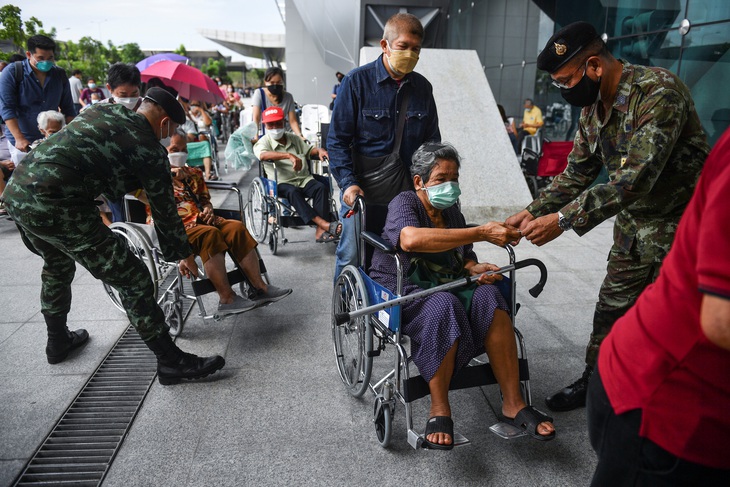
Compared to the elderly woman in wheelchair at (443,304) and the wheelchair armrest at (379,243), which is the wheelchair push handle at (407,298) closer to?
the elderly woman in wheelchair at (443,304)

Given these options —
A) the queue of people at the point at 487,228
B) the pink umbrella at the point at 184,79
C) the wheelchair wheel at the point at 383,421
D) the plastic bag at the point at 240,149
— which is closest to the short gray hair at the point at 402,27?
the queue of people at the point at 487,228

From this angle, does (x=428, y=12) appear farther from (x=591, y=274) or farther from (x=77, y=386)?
(x=77, y=386)

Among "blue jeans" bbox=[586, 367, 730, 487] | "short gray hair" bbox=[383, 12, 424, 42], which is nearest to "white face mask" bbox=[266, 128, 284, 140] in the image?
"short gray hair" bbox=[383, 12, 424, 42]

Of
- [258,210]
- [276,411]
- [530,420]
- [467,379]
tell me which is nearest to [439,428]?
[467,379]

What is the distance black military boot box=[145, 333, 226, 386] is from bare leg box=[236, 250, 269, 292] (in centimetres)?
84

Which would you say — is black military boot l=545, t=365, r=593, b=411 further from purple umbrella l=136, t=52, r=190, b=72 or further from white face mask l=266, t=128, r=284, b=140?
purple umbrella l=136, t=52, r=190, b=72

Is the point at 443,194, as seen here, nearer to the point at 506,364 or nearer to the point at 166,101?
the point at 506,364

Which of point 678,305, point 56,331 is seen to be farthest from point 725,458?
point 56,331

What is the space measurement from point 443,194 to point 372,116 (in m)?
0.89

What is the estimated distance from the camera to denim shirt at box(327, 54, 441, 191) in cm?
311

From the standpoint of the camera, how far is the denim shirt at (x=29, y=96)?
5.17 metres

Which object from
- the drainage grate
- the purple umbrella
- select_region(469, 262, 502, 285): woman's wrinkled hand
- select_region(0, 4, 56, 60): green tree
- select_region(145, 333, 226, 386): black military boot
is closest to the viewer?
the drainage grate

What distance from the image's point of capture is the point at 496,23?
1241 centimetres

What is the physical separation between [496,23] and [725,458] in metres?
12.9
